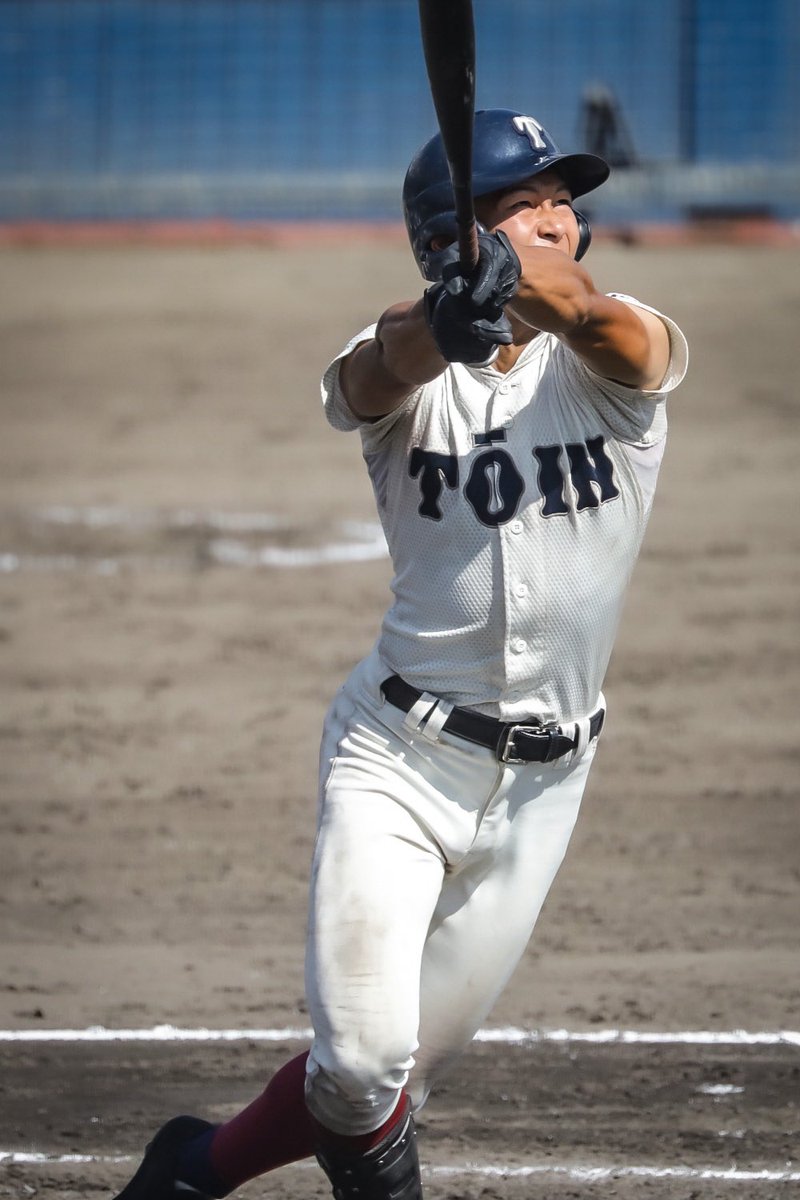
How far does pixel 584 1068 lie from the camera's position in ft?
13.2

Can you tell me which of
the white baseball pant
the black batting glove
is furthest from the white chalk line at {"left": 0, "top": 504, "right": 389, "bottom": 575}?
the black batting glove

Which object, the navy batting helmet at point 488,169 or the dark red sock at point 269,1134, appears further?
the dark red sock at point 269,1134

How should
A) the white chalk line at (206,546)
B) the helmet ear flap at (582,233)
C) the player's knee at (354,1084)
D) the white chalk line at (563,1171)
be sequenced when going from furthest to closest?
the white chalk line at (206,546) → the white chalk line at (563,1171) → the helmet ear flap at (582,233) → the player's knee at (354,1084)

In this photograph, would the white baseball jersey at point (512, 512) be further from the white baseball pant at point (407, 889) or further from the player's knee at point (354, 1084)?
the player's knee at point (354, 1084)

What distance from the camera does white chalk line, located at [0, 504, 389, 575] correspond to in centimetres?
814

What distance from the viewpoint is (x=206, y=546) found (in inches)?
329

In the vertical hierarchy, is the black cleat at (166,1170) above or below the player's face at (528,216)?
below

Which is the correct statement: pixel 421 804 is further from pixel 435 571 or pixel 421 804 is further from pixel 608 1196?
pixel 608 1196

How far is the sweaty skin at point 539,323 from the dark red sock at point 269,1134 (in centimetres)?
126

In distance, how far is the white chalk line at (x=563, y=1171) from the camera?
3.47 m

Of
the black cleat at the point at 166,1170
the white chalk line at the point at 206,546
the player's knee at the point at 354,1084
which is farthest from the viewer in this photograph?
the white chalk line at the point at 206,546

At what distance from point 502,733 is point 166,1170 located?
3.61 ft

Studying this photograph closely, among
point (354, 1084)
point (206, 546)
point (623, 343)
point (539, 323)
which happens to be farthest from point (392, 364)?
point (206, 546)

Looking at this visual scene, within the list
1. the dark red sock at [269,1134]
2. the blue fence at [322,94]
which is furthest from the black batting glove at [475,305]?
the blue fence at [322,94]
